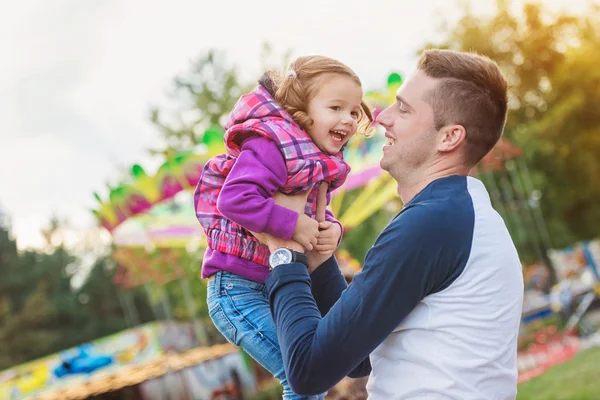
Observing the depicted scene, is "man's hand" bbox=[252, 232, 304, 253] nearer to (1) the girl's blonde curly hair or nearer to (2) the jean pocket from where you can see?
(2) the jean pocket

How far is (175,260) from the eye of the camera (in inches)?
867

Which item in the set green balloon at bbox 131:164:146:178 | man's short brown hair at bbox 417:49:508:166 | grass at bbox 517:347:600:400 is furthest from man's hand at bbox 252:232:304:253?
green balloon at bbox 131:164:146:178

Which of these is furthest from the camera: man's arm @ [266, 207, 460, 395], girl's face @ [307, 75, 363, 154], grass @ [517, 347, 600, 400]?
grass @ [517, 347, 600, 400]

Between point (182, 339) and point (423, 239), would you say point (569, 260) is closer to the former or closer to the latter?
point (182, 339)

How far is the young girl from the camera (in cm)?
197

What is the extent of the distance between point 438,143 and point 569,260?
2097 cm

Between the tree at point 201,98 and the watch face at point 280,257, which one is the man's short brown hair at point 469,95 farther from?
the tree at point 201,98

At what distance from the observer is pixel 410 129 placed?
198cm

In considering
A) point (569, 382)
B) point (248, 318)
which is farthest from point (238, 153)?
point (569, 382)

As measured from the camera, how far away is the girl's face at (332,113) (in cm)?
217

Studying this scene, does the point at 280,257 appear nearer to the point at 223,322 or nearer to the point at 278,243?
the point at 278,243

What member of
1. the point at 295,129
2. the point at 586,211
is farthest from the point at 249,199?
the point at 586,211

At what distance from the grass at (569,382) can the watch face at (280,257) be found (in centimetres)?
694

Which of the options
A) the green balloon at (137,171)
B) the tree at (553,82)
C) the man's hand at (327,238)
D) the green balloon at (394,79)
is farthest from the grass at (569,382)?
the tree at (553,82)
